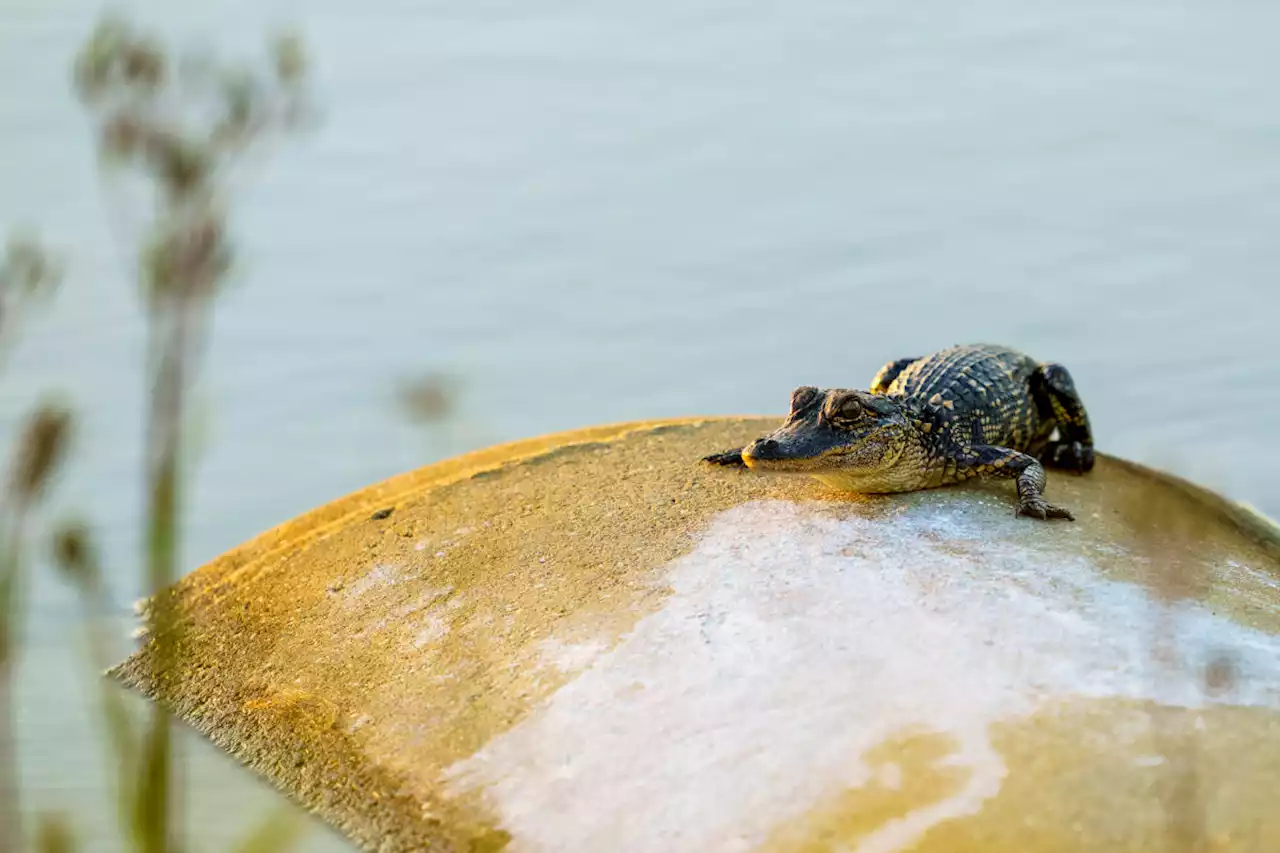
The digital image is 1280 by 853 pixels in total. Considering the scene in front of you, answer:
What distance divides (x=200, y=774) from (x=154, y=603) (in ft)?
12.0

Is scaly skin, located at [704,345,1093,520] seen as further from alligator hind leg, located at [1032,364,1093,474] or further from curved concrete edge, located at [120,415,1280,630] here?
curved concrete edge, located at [120,415,1280,630]

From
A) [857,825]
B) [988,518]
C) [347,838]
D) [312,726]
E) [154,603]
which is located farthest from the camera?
[988,518]

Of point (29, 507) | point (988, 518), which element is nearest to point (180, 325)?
point (29, 507)

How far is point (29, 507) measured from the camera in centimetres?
145

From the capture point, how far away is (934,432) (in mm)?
5539

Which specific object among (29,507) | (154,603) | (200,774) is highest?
(29,507)

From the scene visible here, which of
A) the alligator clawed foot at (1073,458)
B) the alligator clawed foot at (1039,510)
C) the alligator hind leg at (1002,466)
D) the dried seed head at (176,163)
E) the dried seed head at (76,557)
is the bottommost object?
the alligator clawed foot at (1073,458)

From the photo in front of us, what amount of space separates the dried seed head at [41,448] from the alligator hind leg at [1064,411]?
18.0ft

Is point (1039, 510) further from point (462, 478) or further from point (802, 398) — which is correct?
point (462, 478)

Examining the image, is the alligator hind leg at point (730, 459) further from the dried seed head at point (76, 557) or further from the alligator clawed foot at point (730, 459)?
the dried seed head at point (76, 557)

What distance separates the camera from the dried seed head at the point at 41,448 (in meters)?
1.37

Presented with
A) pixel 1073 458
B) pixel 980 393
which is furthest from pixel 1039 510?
pixel 1073 458

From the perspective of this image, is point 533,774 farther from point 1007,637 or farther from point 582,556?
point 1007,637

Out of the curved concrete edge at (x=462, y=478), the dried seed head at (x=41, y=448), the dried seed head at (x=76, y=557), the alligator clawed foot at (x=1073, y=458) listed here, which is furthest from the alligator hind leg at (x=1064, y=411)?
the dried seed head at (x=41, y=448)
